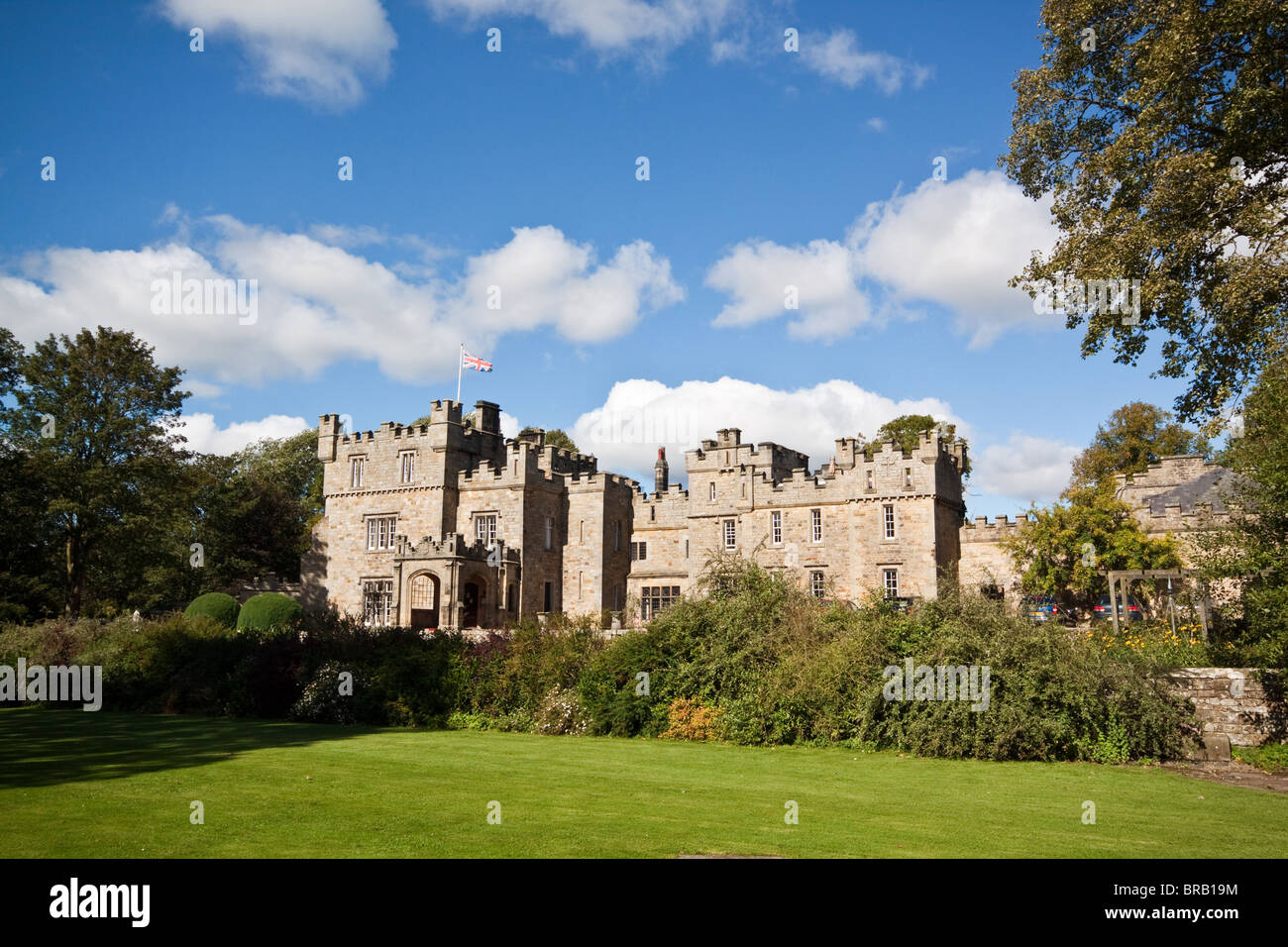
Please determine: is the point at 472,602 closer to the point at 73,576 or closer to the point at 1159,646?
the point at 73,576

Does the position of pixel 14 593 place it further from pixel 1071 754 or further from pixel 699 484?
pixel 1071 754

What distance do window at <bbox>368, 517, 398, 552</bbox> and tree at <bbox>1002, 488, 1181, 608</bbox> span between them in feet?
86.5

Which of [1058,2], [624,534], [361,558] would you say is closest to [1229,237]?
[1058,2]

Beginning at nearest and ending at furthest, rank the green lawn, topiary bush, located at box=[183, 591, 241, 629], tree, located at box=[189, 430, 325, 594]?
the green lawn
topiary bush, located at box=[183, 591, 241, 629]
tree, located at box=[189, 430, 325, 594]

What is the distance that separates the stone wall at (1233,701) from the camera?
15469 mm

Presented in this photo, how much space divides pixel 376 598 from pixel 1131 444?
38.6 m

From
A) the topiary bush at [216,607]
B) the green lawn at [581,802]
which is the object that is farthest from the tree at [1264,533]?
the topiary bush at [216,607]

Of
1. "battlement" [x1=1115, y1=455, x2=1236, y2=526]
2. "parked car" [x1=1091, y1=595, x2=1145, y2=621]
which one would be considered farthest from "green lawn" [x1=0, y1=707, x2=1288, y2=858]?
"battlement" [x1=1115, y1=455, x2=1236, y2=526]

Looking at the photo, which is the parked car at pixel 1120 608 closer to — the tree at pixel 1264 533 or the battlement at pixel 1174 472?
the battlement at pixel 1174 472

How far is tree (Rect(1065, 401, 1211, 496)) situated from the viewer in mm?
48031

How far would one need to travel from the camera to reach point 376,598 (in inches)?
1684

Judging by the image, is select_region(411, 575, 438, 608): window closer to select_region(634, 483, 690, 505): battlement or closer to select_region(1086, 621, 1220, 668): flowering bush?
select_region(634, 483, 690, 505): battlement

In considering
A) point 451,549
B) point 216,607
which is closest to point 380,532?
point 451,549
